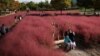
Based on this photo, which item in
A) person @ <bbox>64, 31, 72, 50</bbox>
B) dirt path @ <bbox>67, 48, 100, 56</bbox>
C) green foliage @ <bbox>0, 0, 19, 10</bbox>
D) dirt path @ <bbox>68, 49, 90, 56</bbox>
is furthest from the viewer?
green foliage @ <bbox>0, 0, 19, 10</bbox>

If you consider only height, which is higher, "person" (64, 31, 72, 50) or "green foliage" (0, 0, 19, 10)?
"person" (64, 31, 72, 50)

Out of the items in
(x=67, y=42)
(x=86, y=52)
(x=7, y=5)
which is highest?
(x=67, y=42)

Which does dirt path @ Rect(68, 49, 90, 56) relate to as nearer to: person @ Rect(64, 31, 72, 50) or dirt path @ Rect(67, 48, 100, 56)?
dirt path @ Rect(67, 48, 100, 56)

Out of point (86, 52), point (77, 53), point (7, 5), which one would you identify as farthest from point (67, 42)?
point (7, 5)

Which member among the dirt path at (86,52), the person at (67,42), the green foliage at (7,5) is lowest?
the green foliage at (7,5)

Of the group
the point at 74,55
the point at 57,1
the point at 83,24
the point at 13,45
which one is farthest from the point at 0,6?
the point at 13,45

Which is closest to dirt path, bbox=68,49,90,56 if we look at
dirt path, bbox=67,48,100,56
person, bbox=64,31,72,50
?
dirt path, bbox=67,48,100,56

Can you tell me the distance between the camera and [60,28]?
21.3 metres

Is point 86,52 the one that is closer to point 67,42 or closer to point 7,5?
point 67,42

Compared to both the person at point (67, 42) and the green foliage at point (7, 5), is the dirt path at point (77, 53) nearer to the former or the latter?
the person at point (67, 42)

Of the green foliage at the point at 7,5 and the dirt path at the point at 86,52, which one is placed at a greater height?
the dirt path at the point at 86,52

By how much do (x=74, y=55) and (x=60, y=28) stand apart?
4774 millimetres

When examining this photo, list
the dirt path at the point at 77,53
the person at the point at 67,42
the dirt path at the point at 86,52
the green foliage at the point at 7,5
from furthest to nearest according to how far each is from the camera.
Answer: the green foliage at the point at 7,5 → the dirt path at the point at 86,52 → the dirt path at the point at 77,53 → the person at the point at 67,42

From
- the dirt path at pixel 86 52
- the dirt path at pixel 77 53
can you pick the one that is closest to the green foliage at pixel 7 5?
the dirt path at pixel 86 52
